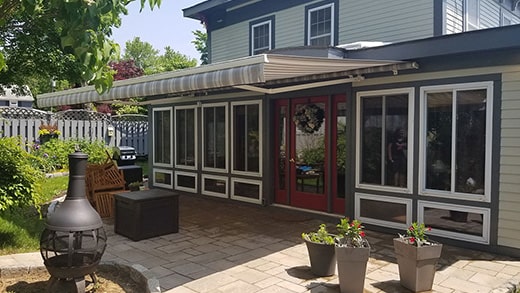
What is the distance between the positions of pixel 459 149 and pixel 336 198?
2218 mm

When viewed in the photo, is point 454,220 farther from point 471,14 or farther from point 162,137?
point 162,137

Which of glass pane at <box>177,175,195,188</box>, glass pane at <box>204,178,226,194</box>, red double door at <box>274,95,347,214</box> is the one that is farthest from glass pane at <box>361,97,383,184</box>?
glass pane at <box>177,175,195,188</box>

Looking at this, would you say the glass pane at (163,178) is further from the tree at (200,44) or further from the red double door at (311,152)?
the tree at (200,44)

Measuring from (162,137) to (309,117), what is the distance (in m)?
4.47

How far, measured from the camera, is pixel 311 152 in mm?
7254

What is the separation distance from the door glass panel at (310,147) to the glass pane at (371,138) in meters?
0.91

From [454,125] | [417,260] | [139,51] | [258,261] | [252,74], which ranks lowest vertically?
[258,261]

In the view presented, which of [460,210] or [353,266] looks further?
[460,210]

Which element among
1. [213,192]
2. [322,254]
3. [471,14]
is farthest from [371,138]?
[471,14]

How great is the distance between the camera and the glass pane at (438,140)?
537 cm

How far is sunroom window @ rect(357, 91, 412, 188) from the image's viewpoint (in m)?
5.80

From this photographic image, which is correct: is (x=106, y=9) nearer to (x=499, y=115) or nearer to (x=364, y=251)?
(x=364, y=251)

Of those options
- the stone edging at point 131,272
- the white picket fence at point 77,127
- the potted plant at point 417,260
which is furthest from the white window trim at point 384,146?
the white picket fence at point 77,127

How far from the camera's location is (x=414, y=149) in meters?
5.65
